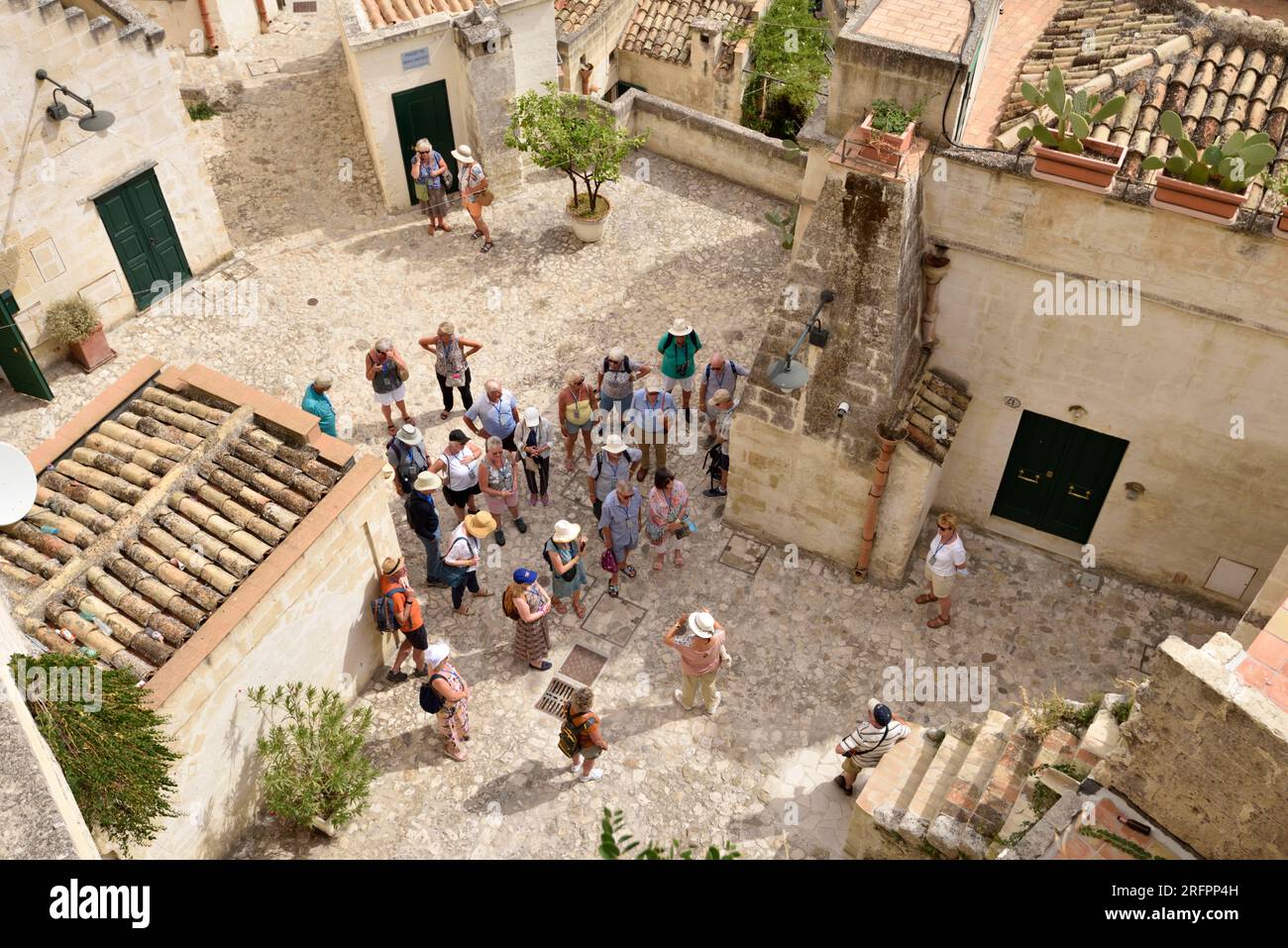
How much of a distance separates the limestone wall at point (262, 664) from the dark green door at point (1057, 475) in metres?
7.35

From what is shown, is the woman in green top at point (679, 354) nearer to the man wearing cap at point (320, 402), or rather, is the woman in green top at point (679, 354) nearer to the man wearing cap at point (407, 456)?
the man wearing cap at point (407, 456)

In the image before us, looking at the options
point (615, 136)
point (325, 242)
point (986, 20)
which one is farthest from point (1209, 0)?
point (325, 242)

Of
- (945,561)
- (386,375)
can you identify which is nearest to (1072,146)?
(945,561)

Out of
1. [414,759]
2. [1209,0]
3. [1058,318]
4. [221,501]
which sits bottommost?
[414,759]

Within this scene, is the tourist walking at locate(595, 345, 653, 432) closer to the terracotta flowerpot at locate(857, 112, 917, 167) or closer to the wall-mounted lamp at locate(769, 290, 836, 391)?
the wall-mounted lamp at locate(769, 290, 836, 391)

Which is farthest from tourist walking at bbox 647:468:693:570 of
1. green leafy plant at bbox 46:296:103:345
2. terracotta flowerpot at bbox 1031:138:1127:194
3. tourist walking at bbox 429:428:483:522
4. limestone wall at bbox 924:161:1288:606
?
green leafy plant at bbox 46:296:103:345

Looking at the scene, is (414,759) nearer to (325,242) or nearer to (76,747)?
(76,747)

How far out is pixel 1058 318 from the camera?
38.3ft

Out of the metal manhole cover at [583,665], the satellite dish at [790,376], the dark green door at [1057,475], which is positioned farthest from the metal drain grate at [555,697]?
the dark green door at [1057,475]

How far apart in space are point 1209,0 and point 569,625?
1226 cm

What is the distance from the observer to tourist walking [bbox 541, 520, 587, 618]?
39.2ft

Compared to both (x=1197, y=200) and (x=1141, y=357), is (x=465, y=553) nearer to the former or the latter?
(x=1141, y=357)

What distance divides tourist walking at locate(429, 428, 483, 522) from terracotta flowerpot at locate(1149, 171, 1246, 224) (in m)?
7.58

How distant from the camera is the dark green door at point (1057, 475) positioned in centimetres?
1265
